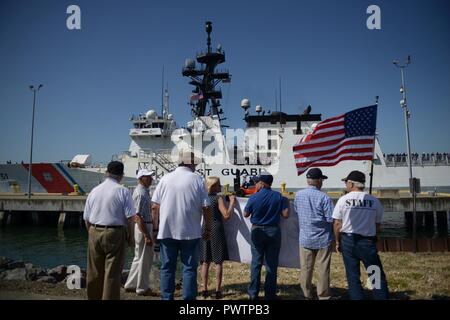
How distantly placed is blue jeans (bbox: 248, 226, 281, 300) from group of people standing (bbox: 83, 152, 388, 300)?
0.01m

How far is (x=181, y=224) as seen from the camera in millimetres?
3225

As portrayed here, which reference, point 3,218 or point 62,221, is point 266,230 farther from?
point 3,218

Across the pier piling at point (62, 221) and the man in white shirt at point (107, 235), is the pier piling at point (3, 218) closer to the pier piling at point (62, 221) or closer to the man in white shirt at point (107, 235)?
the pier piling at point (62, 221)

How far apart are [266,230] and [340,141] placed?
2.78 m

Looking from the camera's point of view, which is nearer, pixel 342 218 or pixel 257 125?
pixel 342 218

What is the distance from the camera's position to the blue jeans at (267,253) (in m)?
3.78

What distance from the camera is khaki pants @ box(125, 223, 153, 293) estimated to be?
4332 mm

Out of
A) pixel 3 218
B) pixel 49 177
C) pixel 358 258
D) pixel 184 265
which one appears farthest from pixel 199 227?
pixel 49 177

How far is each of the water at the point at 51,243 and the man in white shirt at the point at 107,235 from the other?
6869 mm

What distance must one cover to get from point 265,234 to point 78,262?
9594 millimetres

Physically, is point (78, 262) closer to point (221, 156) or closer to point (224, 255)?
point (224, 255)

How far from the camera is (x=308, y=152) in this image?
5.82 metres

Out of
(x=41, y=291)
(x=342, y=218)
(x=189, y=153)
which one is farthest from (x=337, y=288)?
(x=41, y=291)

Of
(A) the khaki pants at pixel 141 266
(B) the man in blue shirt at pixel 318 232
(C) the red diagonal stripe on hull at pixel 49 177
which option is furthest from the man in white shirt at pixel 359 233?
(C) the red diagonal stripe on hull at pixel 49 177
